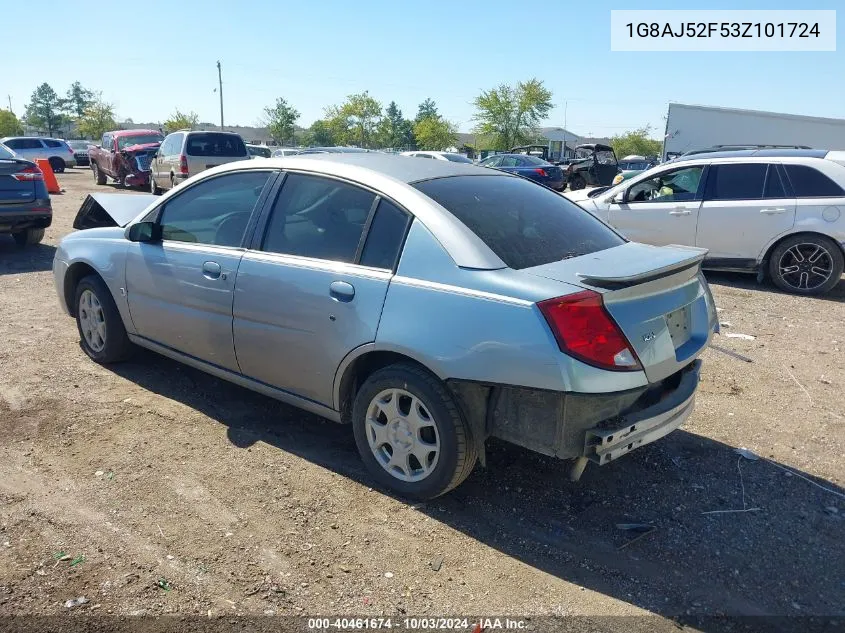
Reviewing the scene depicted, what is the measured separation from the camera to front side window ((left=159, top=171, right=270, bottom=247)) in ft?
13.0

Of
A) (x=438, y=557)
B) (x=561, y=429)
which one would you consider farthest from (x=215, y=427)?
(x=561, y=429)

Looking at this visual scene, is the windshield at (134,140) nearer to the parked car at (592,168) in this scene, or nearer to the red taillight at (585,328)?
the parked car at (592,168)

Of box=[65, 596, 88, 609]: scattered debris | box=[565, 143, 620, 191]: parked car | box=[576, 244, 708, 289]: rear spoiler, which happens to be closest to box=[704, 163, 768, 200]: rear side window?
box=[576, 244, 708, 289]: rear spoiler

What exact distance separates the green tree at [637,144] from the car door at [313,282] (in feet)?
278

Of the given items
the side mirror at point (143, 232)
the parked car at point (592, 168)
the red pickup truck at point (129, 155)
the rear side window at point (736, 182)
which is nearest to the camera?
the side mirror at point (143, 232)

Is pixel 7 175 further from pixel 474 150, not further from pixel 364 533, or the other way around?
pixel 474 150

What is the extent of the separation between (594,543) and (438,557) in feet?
2.42

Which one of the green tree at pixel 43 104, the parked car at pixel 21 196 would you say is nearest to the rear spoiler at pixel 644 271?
the parked car at pixel 21 196

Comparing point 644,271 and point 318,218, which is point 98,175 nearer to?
point 318,218

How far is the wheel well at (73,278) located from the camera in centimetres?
502

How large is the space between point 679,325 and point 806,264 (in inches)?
235

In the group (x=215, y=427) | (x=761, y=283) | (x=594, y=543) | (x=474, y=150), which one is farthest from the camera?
(x=474, y=150)

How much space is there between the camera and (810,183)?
796cm

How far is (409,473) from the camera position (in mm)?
3250
